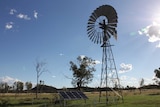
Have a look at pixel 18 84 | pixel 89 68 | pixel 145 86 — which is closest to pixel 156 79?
pixel 145 86

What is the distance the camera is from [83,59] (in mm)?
78438

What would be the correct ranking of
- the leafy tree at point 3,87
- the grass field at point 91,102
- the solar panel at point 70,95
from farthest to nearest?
the leafy tree at point 3,87 → the grass field at point 91,102 → the solar panel at point 70,95

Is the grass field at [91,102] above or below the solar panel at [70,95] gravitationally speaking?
below

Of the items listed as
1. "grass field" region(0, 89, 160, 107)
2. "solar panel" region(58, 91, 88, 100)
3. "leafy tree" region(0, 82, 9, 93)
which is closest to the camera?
"solar panel" region(58, 91, 88, 100)

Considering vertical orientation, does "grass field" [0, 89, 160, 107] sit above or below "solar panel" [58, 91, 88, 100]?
below

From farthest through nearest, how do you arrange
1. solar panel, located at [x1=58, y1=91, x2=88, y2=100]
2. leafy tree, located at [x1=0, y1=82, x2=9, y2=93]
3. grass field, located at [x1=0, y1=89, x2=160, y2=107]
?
leafy tree, located at [x1=0, y1=82, x2=9, y2=93]
grass field, located at [x1=0, y1=89, x2=160, y2=107]
solar panel, located at [x1=58, y1=91, x2=88, y2=100]

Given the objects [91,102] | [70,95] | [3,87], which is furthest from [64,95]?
[3,87]

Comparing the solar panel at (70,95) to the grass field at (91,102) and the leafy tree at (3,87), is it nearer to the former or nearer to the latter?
the grass field at (91,102)

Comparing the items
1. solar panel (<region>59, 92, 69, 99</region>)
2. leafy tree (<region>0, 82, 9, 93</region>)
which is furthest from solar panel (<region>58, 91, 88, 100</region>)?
leafy tree (<region>0, 82, 9, 93</region>)

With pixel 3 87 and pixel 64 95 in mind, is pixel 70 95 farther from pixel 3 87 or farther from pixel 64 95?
pixel 3 87

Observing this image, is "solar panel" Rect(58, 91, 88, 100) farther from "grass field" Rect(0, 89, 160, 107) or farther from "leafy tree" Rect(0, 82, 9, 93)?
"leafy tree" Rect(0, 82, 9, 93)

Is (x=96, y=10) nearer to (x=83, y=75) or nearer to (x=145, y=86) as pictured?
(x=83, y=75)

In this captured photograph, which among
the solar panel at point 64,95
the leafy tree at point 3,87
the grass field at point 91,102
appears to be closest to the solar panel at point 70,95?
the solar panel at point 64,95

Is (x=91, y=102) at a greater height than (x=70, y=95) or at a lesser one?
lesser
